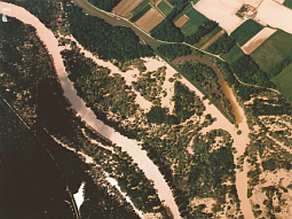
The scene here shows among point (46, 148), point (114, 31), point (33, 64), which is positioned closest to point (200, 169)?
point (46, 148)

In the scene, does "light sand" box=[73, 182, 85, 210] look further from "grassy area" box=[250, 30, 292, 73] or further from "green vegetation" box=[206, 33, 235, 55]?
"grassy area" box=[250, 30, 292, 73]

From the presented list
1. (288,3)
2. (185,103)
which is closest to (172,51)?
(185,103)

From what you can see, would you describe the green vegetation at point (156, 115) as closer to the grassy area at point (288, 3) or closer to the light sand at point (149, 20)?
the light sand at point (149, 20)

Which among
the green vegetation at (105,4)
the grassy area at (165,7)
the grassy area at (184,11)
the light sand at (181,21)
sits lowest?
the light sand at (181,21)

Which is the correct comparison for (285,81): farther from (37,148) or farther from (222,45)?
(37,148)

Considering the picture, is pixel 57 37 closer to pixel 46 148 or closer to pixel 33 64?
pixel 33 64

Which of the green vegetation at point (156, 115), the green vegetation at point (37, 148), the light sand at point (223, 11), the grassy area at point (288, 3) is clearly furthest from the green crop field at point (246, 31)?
the green vegetation at point (37, 148)

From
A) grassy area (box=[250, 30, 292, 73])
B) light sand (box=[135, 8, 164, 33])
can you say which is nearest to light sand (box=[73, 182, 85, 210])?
light sand (box=[135, 8, 164, 33])
